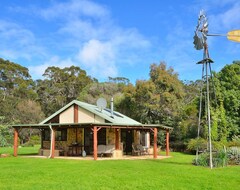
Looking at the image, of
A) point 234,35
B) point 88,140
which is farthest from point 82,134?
point 234,35

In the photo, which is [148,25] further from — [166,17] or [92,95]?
[92,95]

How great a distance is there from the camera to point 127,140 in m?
24.0

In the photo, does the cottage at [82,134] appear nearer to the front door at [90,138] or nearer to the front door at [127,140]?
the front door at [90,138]

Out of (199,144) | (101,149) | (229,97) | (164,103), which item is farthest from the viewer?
(164,103)

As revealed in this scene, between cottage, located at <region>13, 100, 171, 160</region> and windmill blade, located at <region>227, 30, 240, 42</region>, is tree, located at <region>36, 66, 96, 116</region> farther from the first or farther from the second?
windmill blade, located at <region>227, 30, 240, 42</region>

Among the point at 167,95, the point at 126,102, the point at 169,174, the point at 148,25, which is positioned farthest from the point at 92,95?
the point at 169,174

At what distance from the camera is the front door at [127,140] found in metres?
23.7

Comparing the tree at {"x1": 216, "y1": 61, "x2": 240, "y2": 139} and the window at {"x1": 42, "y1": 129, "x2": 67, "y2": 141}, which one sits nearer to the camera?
the window at {"x1": 42, "y1": 129, "x2": 67, "y2": 141}

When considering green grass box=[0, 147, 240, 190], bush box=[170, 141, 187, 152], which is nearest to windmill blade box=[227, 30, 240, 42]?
green grass box=[0, 147, 240, 190]

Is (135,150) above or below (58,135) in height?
below

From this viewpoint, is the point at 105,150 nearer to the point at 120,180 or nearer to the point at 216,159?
the point at 216,159

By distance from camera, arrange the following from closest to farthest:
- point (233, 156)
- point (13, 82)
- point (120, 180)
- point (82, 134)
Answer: point (120, 180)
point (233, 156)
point (82, 134)
point (13, 82)

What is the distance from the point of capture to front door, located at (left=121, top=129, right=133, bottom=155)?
23.7 metres

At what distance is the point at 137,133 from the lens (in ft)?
81.5
